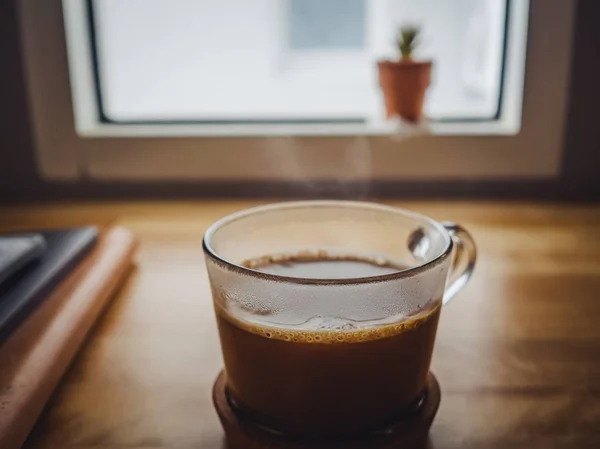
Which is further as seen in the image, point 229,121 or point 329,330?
point 229,121

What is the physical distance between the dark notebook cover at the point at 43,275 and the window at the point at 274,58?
11.7 inches

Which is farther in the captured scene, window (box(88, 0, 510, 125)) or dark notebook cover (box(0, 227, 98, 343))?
window (box(88, 0, 510, 125))

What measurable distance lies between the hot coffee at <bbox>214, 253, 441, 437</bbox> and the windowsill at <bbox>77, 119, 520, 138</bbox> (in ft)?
1.61

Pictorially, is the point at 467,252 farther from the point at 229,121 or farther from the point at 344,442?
the point at 229,121

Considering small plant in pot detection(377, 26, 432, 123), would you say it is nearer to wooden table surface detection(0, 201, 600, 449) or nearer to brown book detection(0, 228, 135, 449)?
wooden table surface detection(0, 201, 600, 449)

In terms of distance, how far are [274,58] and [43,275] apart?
55 cm

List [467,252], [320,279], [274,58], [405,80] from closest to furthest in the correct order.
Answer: [320,279], [467,252], [405,80], [274,58]

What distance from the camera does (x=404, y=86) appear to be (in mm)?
827

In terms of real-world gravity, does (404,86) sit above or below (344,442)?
above

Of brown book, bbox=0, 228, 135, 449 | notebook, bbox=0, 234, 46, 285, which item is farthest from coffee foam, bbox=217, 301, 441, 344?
notebook, bbox=0, 234, 46, 285

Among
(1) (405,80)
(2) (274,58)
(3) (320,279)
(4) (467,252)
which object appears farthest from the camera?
(2) (274,58)

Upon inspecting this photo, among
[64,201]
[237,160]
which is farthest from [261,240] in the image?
[64,201]

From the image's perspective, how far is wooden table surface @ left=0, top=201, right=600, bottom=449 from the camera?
39 centimetres

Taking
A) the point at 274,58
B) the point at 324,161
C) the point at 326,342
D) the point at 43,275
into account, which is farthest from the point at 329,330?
the point at 274,58
